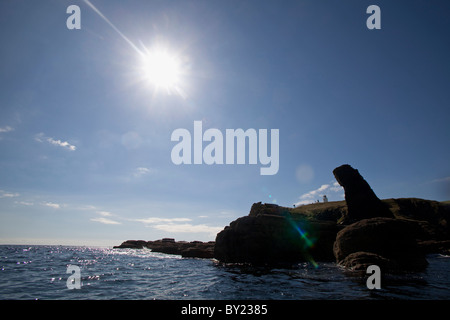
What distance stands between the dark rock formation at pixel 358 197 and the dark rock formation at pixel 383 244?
Answer: 35.3 metres

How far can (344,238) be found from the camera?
24.0 metres

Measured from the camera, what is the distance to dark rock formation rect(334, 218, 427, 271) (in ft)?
66.0

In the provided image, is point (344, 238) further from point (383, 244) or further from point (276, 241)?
point (276, 241)

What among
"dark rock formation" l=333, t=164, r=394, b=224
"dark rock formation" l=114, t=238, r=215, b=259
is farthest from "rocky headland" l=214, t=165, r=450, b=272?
"dark rock formation" l=114, t=238, r=215, b=259

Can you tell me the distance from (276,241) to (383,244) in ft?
46.9

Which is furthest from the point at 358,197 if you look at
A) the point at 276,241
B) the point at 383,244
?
the point at 383,244

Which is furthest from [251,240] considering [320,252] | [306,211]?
[306,211]

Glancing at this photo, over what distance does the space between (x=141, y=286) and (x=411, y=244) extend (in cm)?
2555

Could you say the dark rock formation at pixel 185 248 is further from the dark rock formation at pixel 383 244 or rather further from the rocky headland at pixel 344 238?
the dark rock formation at pixel 383 244

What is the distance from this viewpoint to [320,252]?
32.8 m

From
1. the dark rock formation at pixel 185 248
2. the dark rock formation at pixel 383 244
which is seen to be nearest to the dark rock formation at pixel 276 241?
the dark rock formation at pixel 383 244

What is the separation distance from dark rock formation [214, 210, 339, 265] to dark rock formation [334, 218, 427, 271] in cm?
881

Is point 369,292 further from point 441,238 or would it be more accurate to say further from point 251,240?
point 441,238

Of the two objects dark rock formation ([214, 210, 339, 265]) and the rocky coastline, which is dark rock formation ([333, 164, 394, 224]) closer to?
the rocky coastline
